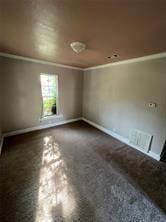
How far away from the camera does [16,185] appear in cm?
199

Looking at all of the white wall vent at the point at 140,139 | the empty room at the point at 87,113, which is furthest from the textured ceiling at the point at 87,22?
the white wall vent at the point at 140,139

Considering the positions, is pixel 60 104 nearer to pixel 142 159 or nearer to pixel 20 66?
pixel 20 66

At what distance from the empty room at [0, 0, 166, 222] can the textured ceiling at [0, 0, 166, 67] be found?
0.04ft

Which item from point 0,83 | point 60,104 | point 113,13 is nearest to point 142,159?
point 113,13

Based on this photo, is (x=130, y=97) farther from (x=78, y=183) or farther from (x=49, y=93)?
(x=49, y=93)

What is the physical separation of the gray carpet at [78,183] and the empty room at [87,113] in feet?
0.05

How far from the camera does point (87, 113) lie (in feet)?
17.6

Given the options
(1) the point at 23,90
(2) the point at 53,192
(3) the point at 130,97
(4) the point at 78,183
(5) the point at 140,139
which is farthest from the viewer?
(1) the point at 23,90

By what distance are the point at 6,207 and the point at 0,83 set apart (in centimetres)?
301

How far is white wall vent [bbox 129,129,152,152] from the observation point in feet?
10.1

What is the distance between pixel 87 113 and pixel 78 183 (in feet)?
11.5

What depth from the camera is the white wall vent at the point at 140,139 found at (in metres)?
3.08

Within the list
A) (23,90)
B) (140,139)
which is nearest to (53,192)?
(140,139)

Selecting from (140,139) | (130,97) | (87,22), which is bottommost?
(140,139)
